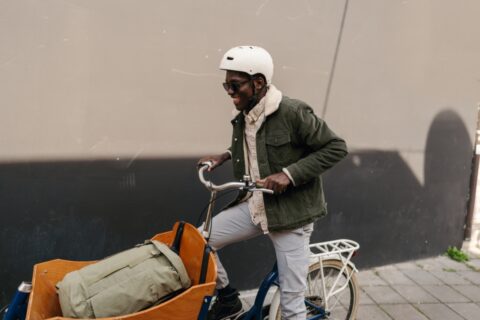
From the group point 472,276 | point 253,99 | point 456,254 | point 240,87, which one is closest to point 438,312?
point 472,276

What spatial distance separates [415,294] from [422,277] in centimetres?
44

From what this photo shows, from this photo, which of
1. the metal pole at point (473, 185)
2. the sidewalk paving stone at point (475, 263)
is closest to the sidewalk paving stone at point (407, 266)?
the sidewalk paving stone at point (475, 263)

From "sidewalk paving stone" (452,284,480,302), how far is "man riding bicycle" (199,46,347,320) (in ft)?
7.52

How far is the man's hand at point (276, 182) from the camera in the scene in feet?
8.31

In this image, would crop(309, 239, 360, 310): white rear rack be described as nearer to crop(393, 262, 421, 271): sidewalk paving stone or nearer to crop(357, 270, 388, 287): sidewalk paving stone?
crop(357, 270, 388, 287): sidewalk paving stone

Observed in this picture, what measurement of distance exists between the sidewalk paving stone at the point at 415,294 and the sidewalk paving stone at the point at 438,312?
0.09 metres

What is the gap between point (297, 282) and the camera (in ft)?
9.32

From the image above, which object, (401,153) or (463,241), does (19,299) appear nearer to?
(401,153)

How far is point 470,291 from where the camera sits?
447 cm

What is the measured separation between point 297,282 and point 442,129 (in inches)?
117

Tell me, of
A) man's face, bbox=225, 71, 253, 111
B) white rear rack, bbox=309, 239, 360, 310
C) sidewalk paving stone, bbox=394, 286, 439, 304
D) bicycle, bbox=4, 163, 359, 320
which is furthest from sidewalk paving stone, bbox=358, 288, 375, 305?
man's face, bbox=225, 71, 253, 111

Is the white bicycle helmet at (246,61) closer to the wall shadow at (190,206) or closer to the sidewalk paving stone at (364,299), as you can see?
the wall shadow at (190,206)

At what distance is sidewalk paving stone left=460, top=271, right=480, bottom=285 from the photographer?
15.5ft

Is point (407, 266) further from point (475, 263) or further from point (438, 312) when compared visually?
point (438, 312)
